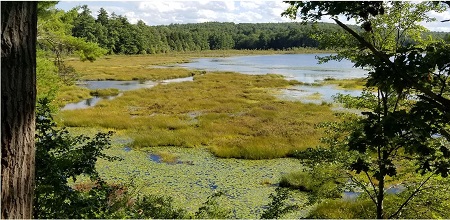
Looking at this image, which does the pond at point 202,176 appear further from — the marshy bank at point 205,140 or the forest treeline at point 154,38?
the forest treeline at point 154,38

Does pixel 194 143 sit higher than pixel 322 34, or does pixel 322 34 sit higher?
pixel 322 34

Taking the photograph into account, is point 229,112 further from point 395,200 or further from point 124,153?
point 395,200

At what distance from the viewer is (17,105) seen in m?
2.88

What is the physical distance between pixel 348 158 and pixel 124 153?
9.96m

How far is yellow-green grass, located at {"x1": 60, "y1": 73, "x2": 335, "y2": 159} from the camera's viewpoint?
52.5 feet

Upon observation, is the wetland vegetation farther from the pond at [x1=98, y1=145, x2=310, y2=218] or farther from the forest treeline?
the forest treeline

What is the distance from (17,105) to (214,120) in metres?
18.1

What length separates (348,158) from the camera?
6.89m

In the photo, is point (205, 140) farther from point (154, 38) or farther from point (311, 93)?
point (154, 38)

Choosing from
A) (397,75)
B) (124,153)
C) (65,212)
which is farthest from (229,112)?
(397,75)

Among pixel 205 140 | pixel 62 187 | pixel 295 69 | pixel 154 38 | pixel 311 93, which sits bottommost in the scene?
pixel 205 140

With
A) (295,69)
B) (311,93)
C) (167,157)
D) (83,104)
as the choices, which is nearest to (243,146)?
(167,157)

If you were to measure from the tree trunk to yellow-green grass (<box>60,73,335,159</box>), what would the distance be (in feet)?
38.5

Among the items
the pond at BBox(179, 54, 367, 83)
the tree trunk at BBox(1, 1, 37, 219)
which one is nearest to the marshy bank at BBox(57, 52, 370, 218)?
the tree trunk at BBox(1, 1, 37, 219)
